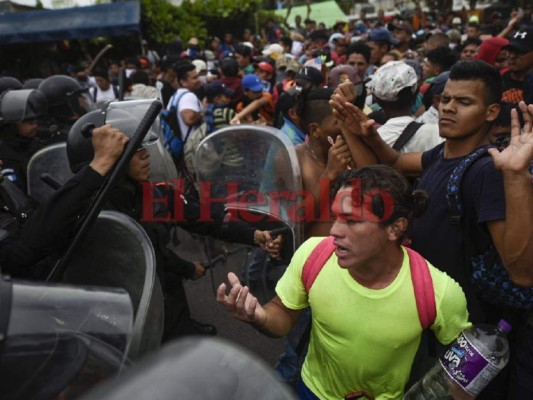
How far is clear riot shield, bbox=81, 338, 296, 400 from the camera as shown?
30.2 inches

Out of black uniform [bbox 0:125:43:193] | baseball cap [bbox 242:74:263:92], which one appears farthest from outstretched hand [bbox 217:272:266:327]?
baseball cap [bbox 242:74:263:92]

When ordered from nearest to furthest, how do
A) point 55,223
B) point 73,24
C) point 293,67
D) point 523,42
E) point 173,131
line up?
point 55,223, point 523,42, point 173,131, point 293,67, point 73,24

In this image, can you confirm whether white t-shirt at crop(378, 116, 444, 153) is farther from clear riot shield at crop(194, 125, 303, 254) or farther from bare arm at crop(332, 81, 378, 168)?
clear riot shield at crop(194, 125, 303, 254)

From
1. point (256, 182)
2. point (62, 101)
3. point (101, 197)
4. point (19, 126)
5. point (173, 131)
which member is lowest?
point (173, 131)

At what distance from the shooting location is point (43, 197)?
298cm

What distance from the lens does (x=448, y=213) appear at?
2.01 meters

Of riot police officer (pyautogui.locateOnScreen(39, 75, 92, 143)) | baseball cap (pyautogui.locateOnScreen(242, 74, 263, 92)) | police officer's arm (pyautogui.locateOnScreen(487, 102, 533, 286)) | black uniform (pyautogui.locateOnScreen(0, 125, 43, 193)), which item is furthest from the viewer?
baseball cap (pyautogui.locateOnScreen(242, 74, 263, 92))

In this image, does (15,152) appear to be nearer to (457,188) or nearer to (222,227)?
(222,227)

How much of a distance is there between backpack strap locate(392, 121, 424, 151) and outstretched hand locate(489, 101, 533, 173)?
1.24 m

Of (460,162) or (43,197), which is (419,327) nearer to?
(460,162)

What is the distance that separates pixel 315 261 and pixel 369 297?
25cm

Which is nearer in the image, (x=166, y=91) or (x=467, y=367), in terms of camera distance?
(x=467, y=367)

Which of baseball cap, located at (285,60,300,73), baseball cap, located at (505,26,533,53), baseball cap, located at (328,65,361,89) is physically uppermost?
baseball cap, located at (505,26,533,53)

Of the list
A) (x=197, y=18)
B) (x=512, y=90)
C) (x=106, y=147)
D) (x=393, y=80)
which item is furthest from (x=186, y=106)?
(x=197, y=18)
